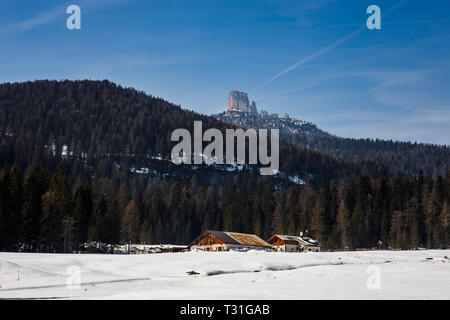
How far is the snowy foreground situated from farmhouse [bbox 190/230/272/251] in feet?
101

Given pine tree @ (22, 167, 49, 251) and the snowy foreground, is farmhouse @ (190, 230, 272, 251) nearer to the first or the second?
pine tree @ (22, 167, 49, 251)

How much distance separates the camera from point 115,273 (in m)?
41.6

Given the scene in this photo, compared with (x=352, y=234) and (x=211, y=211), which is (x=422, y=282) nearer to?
(x=352, y=234)

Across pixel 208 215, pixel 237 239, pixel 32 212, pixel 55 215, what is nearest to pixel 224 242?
pixel 237 239

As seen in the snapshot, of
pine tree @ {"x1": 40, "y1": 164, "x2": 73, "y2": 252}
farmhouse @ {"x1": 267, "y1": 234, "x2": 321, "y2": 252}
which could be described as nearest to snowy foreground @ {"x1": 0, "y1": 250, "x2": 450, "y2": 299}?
pine tree @ {"x1": 40, "y1": 164, "x2": 73, "y2": 252}

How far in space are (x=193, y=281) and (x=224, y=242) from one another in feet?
172

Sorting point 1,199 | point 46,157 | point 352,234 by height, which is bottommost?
point 352,234

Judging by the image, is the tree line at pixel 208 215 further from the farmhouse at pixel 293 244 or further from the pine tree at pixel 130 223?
the farmhouse at pixel 293 244

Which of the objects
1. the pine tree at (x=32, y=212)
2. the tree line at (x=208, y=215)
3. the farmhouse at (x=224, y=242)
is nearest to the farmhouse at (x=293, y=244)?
the farmhouse at (x=224, y=242)

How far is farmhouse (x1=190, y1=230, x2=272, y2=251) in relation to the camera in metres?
87.5

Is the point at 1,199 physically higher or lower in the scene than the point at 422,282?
higher

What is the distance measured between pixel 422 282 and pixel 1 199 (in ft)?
197

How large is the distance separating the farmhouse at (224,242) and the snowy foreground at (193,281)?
3083cm
